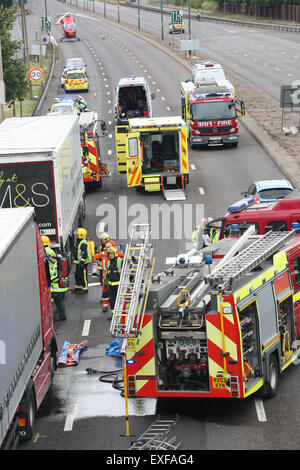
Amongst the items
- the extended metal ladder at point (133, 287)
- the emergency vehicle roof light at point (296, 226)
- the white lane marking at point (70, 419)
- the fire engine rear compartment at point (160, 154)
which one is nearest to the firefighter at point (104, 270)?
the emergency vehicle roof light at point (296, 226)

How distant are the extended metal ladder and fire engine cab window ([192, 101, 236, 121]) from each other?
27419mm

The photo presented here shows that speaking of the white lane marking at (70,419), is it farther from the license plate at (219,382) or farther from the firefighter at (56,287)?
the firefighter at (56,287)

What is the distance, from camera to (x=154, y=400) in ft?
53.0

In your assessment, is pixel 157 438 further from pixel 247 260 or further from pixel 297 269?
pixel 297 269

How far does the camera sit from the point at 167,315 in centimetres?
1514

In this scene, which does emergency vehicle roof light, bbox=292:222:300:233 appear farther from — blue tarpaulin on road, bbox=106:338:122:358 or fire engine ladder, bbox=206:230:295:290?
A: blue tarpaulin on road, bbox=106:338:122:358

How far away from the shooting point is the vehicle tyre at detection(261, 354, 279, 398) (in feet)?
51.3

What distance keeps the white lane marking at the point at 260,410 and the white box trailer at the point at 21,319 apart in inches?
136

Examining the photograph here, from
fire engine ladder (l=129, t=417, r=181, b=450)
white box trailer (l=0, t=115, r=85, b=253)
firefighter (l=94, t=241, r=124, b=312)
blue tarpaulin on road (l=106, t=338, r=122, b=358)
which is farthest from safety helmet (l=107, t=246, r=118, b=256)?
fire engine ladder (l=129, t=417, r=181, b=450)

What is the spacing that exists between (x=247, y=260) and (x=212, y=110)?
28.1 meters

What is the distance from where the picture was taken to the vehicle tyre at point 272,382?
15641mm

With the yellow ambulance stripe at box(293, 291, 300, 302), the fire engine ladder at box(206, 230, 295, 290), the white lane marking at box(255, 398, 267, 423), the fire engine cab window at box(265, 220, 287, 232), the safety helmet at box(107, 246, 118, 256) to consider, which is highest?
the fire engine ladder at box(206, 230, 295, 290)

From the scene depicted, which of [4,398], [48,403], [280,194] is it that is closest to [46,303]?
[48,403]

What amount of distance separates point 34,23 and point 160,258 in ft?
342
